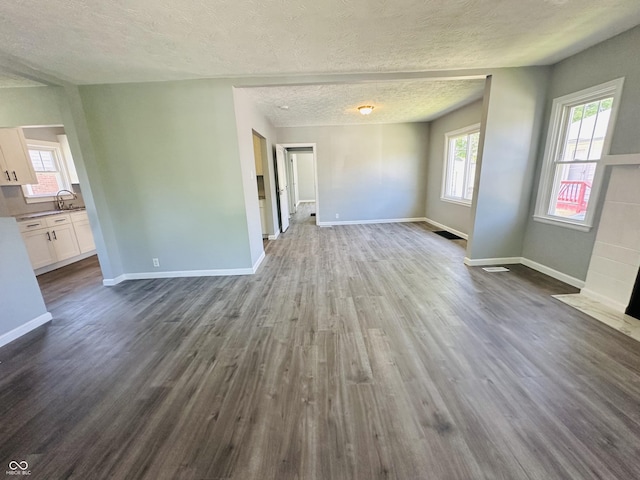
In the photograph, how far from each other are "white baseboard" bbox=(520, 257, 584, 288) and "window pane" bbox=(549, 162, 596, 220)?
2.30 ft

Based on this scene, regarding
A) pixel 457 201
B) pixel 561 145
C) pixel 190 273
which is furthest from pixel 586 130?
pixel 190 273

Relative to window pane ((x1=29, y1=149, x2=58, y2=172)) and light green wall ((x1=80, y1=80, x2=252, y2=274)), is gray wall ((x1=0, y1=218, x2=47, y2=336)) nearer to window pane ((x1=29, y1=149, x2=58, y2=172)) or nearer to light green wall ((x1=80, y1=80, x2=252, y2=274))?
light green wall ((x1=80, y1=80, x2=252, y2=274))

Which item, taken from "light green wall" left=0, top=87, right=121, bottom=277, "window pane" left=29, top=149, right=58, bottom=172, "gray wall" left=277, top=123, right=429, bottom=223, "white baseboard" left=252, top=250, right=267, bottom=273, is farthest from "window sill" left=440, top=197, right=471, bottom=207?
"window pane" left=29, top=149, right=58, bottom=172

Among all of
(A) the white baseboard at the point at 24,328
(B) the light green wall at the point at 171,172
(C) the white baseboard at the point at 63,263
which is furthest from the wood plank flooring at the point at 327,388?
(C) the white baseboard at the point at 63,263

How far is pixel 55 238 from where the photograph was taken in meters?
4.14

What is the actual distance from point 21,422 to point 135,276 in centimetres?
245

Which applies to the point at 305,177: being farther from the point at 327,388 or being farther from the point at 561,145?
the point at 327,388

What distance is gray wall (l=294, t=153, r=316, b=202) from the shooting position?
12.3 metres

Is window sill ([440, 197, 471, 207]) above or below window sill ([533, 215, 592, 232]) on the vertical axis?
above

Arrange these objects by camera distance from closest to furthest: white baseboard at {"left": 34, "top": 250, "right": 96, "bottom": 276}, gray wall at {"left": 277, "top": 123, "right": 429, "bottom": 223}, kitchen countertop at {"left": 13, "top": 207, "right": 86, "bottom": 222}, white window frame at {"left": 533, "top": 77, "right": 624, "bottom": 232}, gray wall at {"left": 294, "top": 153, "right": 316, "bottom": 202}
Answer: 1. white window frame at {"left": 533, "top": 77, "right": 624, "bottom": 232}
2. kitchen countertop at {"left": 13, "top": 207, "right": 86, "bottom": 222}
3. white baseboard at {"left": 34, "top": 250, "right": 96, "bottom": 276}
4. gray wall at {"left": 277, "top": 123, "right": 429, "bottom": 223}
5. gray wall at {"left": 294, "top": 153, "right": 316, "bottom": 202}

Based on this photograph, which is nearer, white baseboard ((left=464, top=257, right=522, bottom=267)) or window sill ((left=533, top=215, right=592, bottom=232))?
window sill ((left=533, top=215, right=592, bottom=232))

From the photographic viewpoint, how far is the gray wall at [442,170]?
4.95 meters

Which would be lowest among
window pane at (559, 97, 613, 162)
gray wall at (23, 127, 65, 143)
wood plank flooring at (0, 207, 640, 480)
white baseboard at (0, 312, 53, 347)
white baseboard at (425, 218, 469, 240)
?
wood plank flooring at (0, 207, 640, 480)

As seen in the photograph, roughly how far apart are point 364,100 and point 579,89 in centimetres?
274
